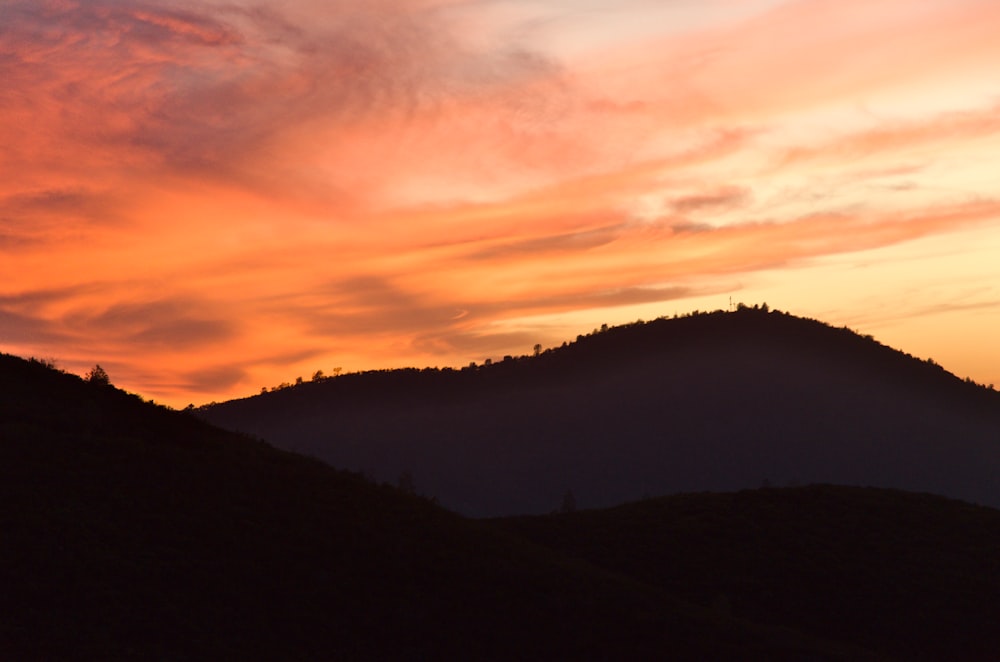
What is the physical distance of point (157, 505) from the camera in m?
34.5

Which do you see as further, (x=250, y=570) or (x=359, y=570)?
(x=359, y=570)

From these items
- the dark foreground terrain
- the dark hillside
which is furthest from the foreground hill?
the dark hillside

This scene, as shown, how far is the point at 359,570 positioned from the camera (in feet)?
112

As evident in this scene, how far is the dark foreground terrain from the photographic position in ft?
92.7

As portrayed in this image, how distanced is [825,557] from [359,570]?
2311 cm

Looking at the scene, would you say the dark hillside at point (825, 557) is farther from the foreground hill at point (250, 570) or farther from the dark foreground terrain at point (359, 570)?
the foreground hill at point (250, 570)

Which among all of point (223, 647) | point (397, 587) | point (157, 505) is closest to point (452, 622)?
point (397, 587)

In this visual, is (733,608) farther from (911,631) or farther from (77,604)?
(77,604)

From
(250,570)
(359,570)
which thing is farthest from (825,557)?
(250,570)

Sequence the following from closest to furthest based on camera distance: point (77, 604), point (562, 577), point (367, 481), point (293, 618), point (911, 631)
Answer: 1. point (77, 604)
2. point (293, 618)
3. point (562, 577)
4. point (911, 631)
5. point (367, 481)

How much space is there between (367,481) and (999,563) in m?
28.8

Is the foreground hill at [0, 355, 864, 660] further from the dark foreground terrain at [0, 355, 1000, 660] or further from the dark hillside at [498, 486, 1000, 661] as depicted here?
the dark hillside at [498, 486, 1000, 661]

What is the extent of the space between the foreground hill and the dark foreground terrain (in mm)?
75

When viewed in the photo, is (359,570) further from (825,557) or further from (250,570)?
(825,557)
